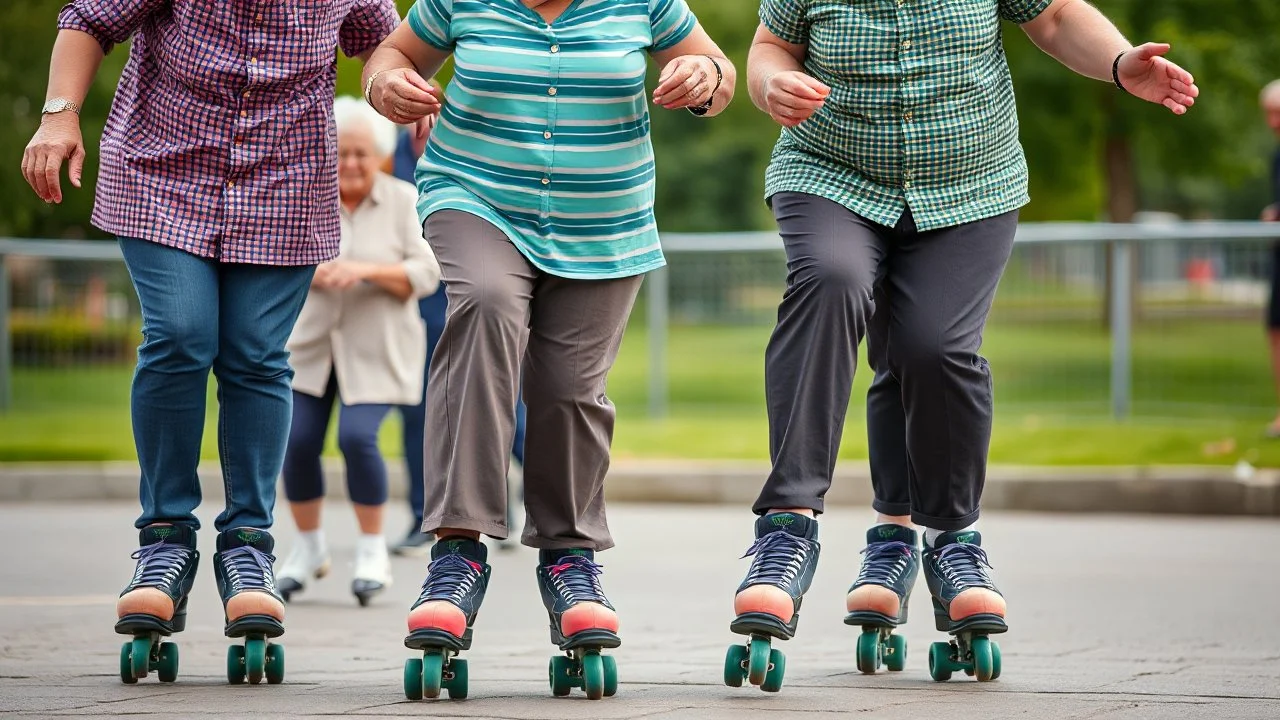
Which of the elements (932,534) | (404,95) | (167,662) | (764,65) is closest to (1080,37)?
(764,65)

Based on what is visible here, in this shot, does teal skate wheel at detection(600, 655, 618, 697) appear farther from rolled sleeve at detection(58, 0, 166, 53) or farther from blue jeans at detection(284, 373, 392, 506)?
blue jeans at detection(284, 373, 392, 506)

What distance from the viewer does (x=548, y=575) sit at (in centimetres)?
392

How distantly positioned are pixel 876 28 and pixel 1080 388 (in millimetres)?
7358

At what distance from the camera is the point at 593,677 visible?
3684 millimetres

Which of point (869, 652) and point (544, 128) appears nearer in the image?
point (544, 128)

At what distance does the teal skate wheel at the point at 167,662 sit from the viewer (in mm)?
3963

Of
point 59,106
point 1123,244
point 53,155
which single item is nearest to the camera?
point 53,155

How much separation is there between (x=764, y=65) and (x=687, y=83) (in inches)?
15.7

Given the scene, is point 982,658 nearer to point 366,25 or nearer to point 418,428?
point 366,25

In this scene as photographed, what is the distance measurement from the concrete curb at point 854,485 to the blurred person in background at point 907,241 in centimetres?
528

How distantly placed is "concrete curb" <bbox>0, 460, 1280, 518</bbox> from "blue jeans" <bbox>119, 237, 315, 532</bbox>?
5538 millimetres

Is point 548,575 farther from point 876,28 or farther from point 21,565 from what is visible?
point 21,565

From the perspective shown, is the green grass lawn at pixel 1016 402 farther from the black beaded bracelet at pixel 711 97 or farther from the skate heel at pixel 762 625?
the skate heel at pixel 762 625

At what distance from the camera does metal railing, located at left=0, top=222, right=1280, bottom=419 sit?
10.7 metres
